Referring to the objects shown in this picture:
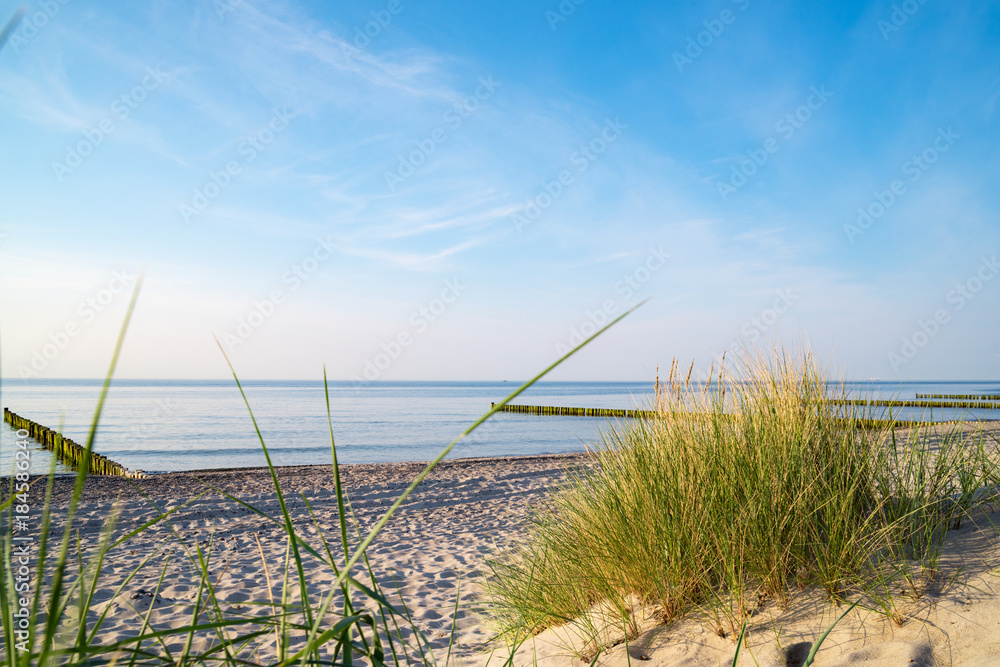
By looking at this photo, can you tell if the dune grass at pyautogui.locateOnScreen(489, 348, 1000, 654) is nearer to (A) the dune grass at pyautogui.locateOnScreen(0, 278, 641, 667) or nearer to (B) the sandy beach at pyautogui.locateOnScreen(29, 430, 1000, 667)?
(B) the sandy beach at pyautogui.locateOnScreen(29, 430, 1000, 667)

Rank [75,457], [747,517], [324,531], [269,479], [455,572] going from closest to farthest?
[747,517]
[455,572]
[324,531]
[269,479]
[75,457]

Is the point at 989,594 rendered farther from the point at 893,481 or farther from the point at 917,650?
the point at 893,481

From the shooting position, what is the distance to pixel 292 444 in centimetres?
2033

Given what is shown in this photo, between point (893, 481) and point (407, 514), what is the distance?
653 centimetres

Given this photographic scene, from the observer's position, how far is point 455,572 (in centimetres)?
555

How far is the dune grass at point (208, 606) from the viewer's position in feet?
2.43

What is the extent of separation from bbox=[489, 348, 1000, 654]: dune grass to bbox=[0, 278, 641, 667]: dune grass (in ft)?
2.99

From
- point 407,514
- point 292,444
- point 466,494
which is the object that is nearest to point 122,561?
point 407,514

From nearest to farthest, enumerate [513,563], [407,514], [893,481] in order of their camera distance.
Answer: [893,481], [513,563], [407,514]

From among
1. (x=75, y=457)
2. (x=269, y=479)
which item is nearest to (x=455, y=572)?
(x=269, y=479)

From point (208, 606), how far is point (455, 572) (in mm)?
2130

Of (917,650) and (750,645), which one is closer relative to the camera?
(917,650)

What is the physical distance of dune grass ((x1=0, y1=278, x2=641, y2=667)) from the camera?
0.74m

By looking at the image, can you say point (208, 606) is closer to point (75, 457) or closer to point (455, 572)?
point (455, 572)
